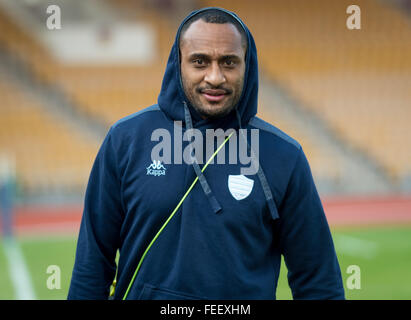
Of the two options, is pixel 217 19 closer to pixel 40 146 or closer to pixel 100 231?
pixel 100 231

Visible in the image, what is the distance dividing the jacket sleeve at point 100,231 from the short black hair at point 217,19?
52 cm

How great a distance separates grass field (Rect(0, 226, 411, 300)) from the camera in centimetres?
700

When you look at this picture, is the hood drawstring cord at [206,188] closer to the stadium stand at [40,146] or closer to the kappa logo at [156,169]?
the kappa logo at [156,169]

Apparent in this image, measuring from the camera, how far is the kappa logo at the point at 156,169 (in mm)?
2385

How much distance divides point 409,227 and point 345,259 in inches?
137

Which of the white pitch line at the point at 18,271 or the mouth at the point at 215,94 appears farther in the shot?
the white pitch line at the point at 18,271

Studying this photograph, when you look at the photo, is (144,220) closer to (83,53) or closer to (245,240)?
(245,240)

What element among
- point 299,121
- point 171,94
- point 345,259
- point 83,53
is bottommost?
point 345,259

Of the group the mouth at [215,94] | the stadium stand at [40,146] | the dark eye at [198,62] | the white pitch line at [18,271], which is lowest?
the white pitch line at [18,271]

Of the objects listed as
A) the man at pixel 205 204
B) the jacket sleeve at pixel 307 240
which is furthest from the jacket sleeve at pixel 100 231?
the jacket sleeve at pixel 307 240

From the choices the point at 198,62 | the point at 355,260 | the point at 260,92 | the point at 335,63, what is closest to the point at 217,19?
the point at 198,62

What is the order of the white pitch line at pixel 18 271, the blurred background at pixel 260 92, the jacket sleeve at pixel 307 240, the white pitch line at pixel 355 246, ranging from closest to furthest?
the jacket sleeve at pixel 307 240
the white pitch line at pixel 18 271
the white pitch line at pixel 355 246
the blurred background at pixel 260 92

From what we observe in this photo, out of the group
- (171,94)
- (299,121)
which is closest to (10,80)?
Answer: (299,121)

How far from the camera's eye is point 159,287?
2338 millimetres
